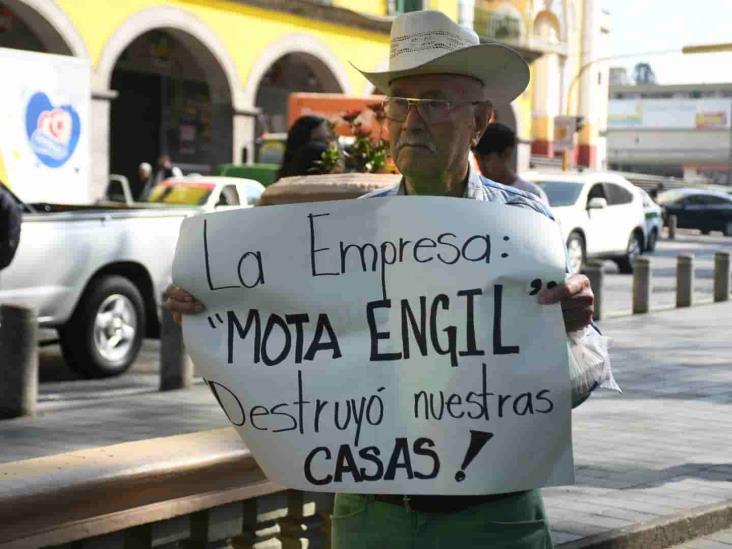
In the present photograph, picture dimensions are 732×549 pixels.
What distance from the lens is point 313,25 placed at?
3434cm

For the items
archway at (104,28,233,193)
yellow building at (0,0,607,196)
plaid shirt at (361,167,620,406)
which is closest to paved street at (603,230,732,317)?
yellow building at (0,0,607,196)

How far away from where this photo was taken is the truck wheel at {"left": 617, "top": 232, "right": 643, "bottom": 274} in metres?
26.6

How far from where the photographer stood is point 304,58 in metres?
35.1

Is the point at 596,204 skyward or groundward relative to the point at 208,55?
groundward

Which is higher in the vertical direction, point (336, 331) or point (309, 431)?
point (336, 331)

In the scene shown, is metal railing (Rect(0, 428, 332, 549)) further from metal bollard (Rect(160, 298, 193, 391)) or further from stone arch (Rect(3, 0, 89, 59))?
stone arch (Rect(3, 0, 89, 59))

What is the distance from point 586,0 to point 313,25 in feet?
91.8

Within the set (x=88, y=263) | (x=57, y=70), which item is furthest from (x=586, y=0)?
(x=88, y=263)

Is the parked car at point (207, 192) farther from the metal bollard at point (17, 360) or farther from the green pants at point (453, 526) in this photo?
the green pants at point (453, 526)

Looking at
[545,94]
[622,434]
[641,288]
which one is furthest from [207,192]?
[545,94]

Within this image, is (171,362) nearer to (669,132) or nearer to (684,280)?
(684,280)

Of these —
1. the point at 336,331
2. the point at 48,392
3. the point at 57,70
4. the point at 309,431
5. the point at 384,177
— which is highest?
the point at 57,70

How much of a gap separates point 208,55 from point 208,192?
11.4m

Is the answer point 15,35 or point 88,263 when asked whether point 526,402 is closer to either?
point 88,263
